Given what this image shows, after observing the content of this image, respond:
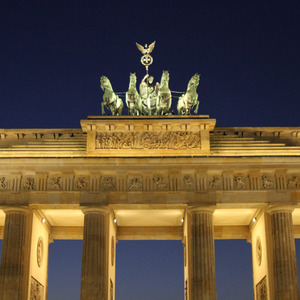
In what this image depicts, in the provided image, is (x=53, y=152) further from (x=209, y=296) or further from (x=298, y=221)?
(x=298, y=221)

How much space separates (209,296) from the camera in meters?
37.6

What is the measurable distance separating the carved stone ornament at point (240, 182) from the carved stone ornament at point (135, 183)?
19.3 ft

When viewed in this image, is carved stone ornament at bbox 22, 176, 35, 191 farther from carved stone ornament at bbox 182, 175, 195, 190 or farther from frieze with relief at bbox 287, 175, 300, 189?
frieze with relief at bbox 287, 175, 300, 189

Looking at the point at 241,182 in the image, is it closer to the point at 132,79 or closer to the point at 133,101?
the point at 133,101

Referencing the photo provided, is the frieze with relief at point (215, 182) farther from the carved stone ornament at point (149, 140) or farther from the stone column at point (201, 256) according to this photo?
the carved stone ornament at point (149, 140)

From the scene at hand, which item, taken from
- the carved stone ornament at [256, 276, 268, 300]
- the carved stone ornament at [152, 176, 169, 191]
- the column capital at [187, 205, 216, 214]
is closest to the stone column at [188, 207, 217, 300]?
the column capital at [187, 205, 216, 214]

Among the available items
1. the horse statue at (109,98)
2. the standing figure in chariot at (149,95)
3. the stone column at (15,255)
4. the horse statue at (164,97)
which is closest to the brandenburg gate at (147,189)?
the stone column at (15,255)

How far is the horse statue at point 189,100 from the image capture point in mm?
43469

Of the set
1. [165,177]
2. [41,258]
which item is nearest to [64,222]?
[41,258]

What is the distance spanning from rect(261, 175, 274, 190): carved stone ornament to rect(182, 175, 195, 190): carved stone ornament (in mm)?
4317

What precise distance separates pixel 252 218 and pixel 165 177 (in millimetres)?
7783

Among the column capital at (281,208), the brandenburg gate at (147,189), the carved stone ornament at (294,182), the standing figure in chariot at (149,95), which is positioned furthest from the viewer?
the standing figure in chariot at (149,95)

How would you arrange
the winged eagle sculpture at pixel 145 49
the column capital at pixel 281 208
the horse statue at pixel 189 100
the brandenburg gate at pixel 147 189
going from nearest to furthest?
the brandenburg gate at pixel 147 189, the column capital at pixel 281 208, the horse statue at pixel 189 100, the winged eagle sculpture at pixel 145 49

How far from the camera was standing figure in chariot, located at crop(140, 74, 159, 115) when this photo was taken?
4416cm
